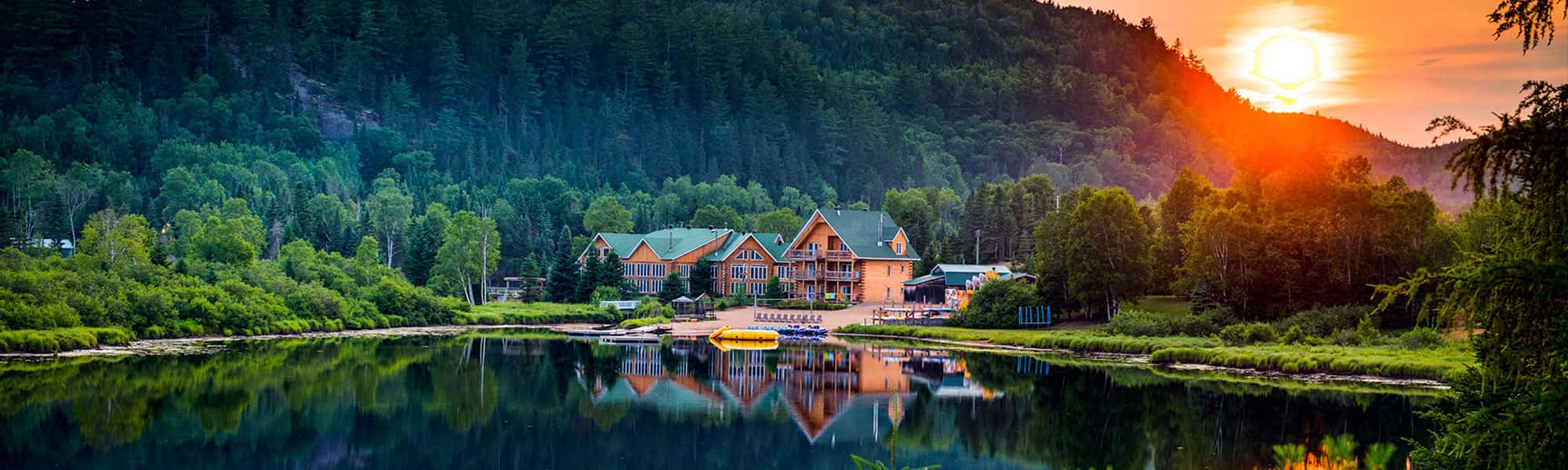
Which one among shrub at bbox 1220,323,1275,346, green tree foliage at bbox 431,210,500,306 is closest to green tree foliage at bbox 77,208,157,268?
green tree foliage at bbox 431,210,500,306

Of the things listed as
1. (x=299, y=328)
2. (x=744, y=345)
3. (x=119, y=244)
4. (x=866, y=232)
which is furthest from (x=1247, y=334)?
(x=119, y=244)

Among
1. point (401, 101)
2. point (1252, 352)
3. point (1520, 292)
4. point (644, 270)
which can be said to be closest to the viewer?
point (1520, 292)

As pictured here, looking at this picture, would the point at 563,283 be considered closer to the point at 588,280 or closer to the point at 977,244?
the point at 588,280

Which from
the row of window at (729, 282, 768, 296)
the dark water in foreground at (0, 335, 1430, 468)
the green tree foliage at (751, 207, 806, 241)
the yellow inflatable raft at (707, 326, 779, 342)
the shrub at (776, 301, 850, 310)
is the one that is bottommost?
the dark water in foreground at (0, 335, 1430, 468)

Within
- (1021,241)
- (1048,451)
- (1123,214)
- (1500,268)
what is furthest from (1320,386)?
(1021,241)

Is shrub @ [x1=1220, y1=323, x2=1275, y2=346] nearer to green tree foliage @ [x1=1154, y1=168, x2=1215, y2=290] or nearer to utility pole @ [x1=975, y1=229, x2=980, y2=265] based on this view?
green tree foliage @ [x1=1154, y1=168, x2=1215, y2=290]

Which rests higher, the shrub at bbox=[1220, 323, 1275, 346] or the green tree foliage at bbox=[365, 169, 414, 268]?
the green tree foliage at bbox=[365, 169, 414, 268]

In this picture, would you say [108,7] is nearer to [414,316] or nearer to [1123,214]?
[414,316]

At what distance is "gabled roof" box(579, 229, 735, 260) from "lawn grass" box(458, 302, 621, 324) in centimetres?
1403

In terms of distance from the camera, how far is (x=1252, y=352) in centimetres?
4556

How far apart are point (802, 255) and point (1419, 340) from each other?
47868 mm

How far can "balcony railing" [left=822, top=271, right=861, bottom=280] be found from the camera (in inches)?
3327

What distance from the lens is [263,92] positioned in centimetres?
15512

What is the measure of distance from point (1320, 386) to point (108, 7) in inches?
6118
